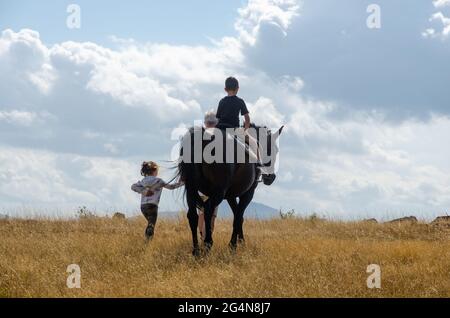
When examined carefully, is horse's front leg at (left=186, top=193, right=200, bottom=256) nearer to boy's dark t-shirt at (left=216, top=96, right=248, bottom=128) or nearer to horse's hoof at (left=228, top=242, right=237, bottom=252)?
horse's hoof at (left=228, top=242, right=237, bottom=252)

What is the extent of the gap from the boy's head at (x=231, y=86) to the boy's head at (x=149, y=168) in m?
2.39

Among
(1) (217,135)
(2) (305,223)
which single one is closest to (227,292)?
(1) (217,135)

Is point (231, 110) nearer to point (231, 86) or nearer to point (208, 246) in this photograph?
point (231, 86)

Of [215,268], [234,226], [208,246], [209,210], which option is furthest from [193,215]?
[215,268]

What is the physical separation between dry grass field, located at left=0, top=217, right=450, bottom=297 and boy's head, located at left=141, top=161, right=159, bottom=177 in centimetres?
144

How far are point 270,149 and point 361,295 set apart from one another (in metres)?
5.96

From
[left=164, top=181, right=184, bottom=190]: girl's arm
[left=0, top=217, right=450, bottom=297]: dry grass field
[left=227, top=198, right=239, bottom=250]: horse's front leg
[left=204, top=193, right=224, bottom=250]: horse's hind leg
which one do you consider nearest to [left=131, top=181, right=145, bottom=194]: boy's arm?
[left=164, top=181, right=184, bottom=190]: girl's arm

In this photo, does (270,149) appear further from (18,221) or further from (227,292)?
(18,221)

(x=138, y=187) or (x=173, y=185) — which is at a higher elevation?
(x=138, y=187)

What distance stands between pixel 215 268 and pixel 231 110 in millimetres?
3400

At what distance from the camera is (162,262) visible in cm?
888

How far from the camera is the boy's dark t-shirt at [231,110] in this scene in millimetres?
10297

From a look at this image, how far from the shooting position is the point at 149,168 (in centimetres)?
1149

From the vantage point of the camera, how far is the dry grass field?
22.7 ft
